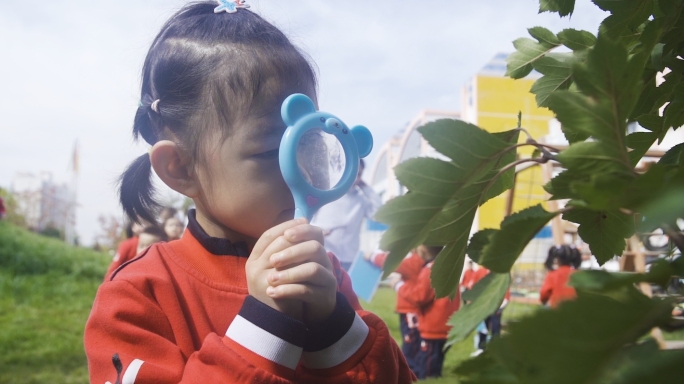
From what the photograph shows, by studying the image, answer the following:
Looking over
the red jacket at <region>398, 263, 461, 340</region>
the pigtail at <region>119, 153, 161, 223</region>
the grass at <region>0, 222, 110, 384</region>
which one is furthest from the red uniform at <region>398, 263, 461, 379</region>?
the pigtail at <region>119, 153, 161, 223</region>

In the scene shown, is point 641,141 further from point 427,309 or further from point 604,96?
point 427,309

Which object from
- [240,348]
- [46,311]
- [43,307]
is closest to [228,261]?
[240,348]

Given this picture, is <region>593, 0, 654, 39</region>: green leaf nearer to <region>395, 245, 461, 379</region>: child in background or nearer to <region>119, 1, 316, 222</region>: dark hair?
<region>119, 1, 316, 222</region>: dark hair

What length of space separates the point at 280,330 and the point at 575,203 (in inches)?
26.8

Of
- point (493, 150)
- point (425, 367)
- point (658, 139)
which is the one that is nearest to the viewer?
point (493, 150)

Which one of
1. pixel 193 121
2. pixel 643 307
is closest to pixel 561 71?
pixel 643 307

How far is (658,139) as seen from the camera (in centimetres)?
76

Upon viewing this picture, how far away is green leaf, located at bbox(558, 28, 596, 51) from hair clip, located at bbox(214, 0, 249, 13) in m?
0.98

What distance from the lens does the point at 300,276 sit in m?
0.98

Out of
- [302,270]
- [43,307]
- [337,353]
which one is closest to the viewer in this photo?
[302,270]

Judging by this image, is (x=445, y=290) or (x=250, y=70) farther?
(x=250, y=70)

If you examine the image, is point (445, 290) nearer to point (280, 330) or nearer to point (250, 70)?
point (280, 330)

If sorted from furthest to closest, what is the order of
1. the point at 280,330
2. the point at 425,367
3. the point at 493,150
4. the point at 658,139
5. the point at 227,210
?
the point at 425,367 → the point at 227,210 → the point at 280,330 → the point at 658,139 → the point at 493,150

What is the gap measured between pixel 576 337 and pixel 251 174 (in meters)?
0.99
